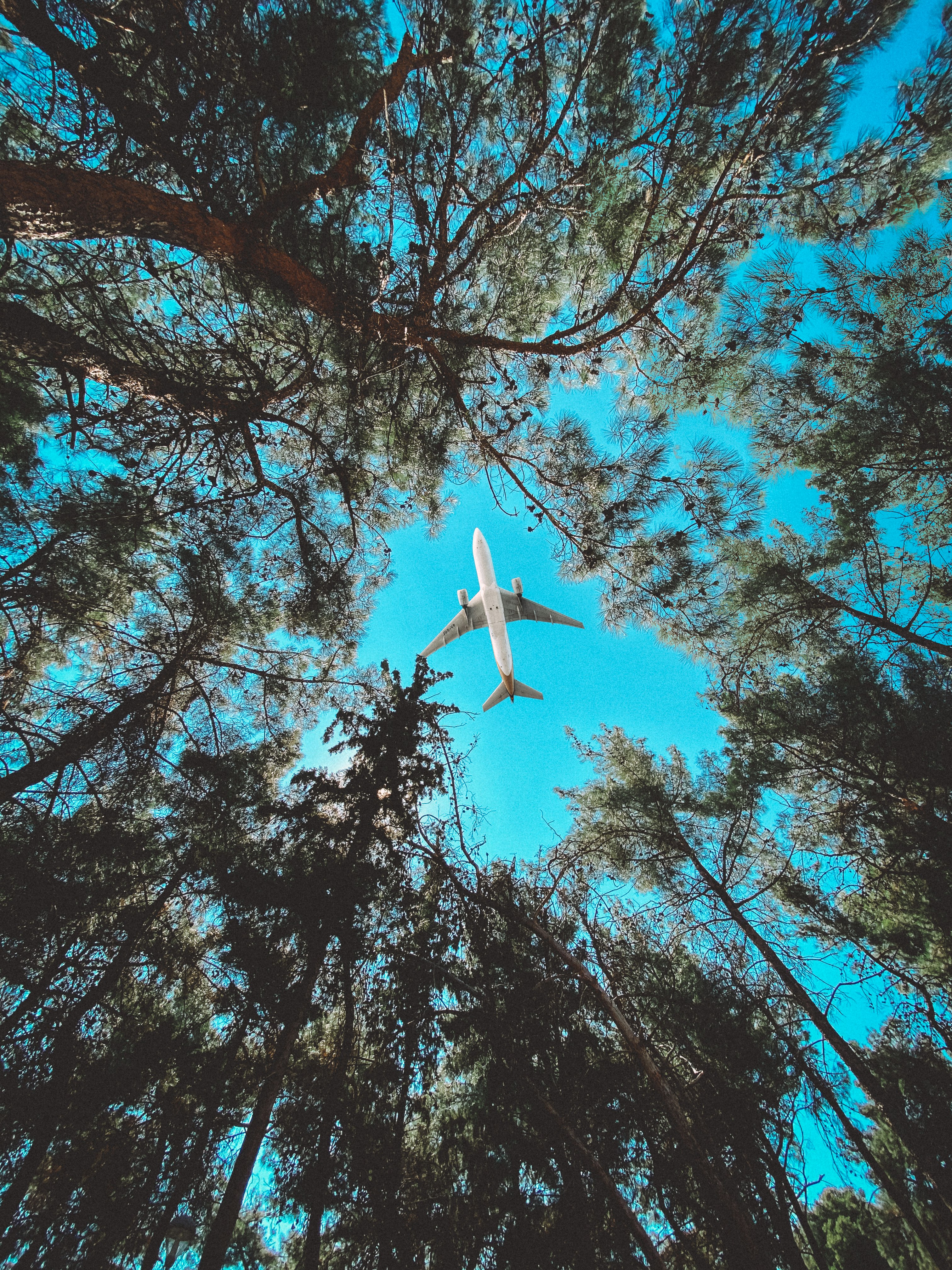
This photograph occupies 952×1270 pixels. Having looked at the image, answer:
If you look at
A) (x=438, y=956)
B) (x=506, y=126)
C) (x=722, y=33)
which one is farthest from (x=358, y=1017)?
(x=722, y=33)

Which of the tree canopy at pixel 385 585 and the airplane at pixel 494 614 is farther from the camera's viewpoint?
the airplane at pixel 494 614

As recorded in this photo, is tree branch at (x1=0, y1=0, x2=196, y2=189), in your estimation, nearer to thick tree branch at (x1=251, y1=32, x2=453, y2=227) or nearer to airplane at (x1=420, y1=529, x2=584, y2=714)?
thick tree branch at (x1=251, y1=32, x2=453, y2=227)

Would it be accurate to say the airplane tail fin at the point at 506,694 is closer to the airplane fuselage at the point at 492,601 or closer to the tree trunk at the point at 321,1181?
the airplane fuselage at the point at 492,601

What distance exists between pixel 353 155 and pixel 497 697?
1856 centimetres

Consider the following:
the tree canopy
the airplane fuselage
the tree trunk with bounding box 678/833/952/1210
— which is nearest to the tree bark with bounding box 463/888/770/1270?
the tree canopy

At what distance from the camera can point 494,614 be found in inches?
704

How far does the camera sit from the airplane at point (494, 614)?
17.6 meters

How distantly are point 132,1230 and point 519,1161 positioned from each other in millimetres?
2996

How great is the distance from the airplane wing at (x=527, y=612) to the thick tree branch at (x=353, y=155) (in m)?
15.1

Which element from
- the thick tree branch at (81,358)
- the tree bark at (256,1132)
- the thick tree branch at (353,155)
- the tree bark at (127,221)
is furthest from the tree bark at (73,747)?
the thick tree branch at (353,155)

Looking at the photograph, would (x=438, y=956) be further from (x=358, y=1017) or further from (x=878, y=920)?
(x=878, y=920)

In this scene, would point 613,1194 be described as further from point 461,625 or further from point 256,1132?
point 461,625

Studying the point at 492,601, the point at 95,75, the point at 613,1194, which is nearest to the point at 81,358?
the point at 95,75

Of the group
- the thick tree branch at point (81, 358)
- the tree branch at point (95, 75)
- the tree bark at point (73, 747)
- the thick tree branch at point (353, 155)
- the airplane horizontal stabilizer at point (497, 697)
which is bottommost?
the tree bark at point (73, 747)
